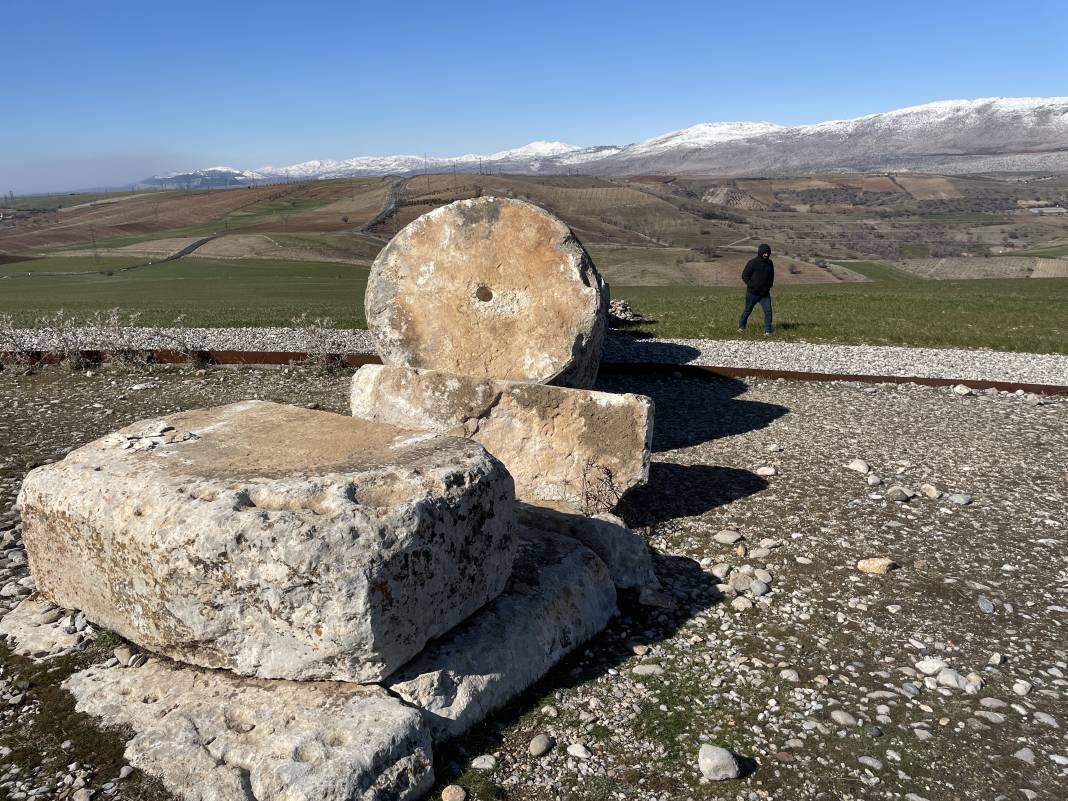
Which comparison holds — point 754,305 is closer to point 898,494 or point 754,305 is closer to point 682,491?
point 898,494

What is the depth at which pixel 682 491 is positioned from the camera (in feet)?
24.4

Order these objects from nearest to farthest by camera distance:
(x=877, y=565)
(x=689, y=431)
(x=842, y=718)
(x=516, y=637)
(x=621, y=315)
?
1. (x=842, y=718)
2. (x=516, y=637)
3. (x=877, y=565)
4. (x=689, y=431)
5. (x=621, y=315)

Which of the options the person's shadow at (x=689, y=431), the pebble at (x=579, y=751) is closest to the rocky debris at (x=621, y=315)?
the person's shadow at (x=689, y=431)

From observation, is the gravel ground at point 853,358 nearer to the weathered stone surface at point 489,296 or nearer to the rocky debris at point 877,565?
the weathered stone surface at point 489,296

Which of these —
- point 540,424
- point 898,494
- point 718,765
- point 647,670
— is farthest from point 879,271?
point 718,765

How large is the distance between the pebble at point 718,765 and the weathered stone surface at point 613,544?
1.72 meters

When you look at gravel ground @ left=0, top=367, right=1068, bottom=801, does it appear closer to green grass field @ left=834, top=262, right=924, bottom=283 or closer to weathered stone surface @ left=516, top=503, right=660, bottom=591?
weathered stone surface @ left=516, top=503, right=660, bottom=591

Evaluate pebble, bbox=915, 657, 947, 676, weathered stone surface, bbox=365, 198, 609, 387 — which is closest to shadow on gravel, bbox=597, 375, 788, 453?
weathered stone surface, bbox=365, 198, 609, 387

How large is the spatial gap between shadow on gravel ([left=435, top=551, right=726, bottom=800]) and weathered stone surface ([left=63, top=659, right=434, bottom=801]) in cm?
27

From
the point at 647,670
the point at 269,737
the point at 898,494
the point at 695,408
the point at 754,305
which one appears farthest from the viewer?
the point at 754,305

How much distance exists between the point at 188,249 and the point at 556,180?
3205 inches

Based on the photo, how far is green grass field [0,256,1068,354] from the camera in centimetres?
1580

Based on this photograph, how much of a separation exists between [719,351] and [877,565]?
862cm

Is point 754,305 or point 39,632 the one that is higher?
point 754,305
